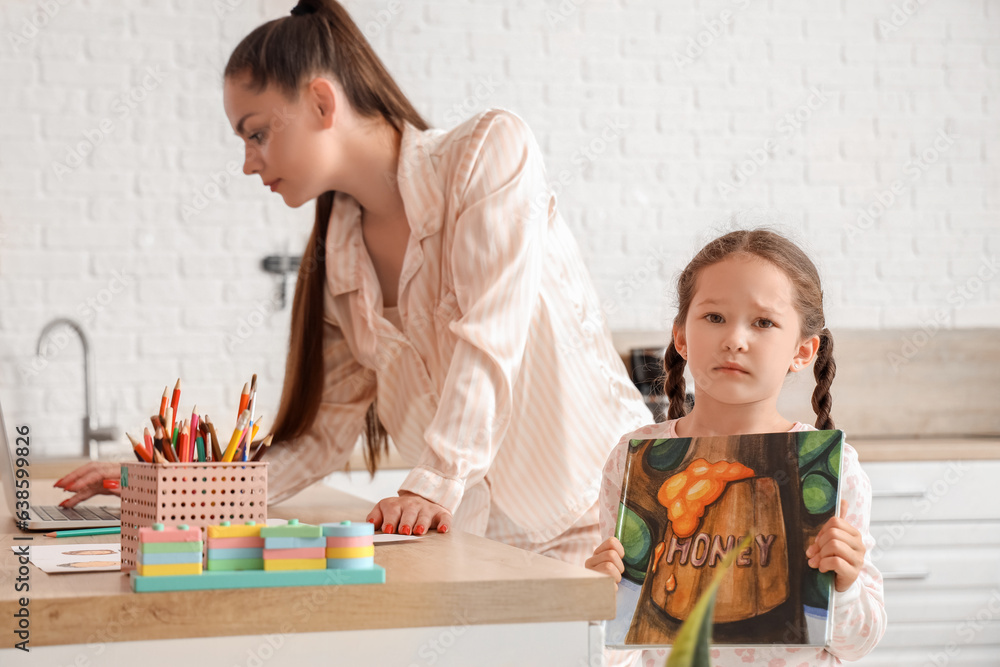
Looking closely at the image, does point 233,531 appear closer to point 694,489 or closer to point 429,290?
point 694,489

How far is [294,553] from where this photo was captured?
76cm

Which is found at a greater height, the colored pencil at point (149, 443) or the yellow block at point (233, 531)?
the colored pencil at point (149, 443)

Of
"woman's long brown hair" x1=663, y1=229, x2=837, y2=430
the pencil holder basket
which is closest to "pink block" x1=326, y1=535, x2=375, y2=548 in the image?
the pencil holder basket

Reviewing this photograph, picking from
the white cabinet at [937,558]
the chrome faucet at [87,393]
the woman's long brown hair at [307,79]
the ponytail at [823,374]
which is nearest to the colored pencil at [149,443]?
the woman's long brown hair at [307,79]

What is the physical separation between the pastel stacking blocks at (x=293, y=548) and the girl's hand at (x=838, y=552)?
42 centimetres

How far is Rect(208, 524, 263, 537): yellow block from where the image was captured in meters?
0.76

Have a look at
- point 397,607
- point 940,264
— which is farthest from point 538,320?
point 940,264

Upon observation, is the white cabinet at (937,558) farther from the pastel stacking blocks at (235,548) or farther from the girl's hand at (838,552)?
the pastel stacking blocks at (235,548)

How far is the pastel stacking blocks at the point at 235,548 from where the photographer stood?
2.47 feet

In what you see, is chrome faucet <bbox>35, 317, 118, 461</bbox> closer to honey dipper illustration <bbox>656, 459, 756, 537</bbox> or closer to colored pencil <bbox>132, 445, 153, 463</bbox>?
colored pencil <bbox>132, 445, 153, 463</bbox>

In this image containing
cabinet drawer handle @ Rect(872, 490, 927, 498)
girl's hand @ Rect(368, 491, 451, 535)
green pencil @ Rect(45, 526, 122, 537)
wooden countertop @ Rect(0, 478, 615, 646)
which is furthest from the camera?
cabinet drawer handle @ Rect(872, 490, 927, 498)

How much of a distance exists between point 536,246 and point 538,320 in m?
0.13

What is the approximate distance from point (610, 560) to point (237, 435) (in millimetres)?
378

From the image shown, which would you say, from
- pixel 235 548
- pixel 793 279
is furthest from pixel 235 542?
pixel 793 279
